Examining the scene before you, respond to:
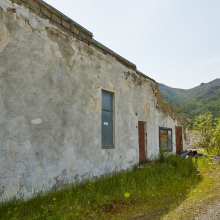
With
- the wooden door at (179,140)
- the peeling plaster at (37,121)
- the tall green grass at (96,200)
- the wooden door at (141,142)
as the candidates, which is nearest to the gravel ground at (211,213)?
the tall green grass at (96,200)

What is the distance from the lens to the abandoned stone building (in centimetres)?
→ 348

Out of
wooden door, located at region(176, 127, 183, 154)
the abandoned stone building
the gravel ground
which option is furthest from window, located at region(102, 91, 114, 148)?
wooden door, located at region(176, 127, 183, 154)

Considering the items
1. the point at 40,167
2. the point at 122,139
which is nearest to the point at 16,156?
the point at 40,167

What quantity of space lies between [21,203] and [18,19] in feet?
11.0

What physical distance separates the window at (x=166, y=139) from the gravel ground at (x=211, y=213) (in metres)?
6.45

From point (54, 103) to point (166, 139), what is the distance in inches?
314

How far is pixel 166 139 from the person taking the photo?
1071 cm

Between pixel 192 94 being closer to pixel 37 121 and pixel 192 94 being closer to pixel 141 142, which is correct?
pixel 141 142

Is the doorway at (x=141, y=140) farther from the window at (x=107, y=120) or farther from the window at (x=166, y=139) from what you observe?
the window at (x=107, y=120)

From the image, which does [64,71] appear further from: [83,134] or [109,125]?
[109,125]

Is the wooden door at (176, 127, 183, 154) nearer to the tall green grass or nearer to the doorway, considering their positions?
the doorway

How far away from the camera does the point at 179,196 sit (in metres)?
4.28

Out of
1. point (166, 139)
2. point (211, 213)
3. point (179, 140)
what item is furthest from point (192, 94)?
point (211, 213)

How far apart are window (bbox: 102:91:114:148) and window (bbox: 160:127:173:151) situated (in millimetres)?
4663
